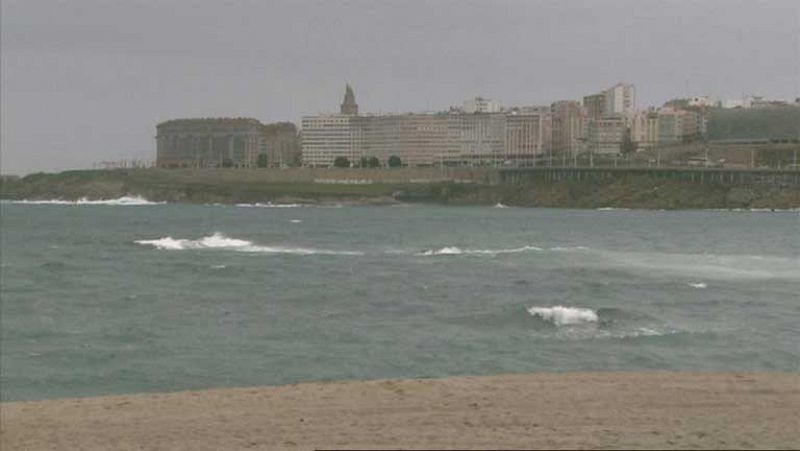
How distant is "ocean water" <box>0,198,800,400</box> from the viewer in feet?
60.0

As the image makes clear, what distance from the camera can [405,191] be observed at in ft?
532

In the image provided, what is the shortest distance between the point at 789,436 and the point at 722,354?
10218 mm

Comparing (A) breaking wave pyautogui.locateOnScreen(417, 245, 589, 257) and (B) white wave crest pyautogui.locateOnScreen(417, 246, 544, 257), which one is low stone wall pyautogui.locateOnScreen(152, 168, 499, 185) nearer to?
(A) breaking wave pyautogui.locateOnScreen(417, 245, 589, 257)

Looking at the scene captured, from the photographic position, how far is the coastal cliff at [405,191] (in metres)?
128

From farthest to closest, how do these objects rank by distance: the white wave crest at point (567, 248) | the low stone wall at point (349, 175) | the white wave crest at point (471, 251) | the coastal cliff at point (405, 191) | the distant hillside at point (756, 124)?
1. the low stone wall at point (349, 175)
2. the distant hillside at point (756, 124)
3. the coastal cliff at point (405, 191)
4. the white wave crest at point (567, 248)
5. the white wave crest at point (471, 251)

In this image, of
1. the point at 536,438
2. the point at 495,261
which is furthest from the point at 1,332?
the point at 495,261

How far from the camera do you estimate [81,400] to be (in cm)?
1336

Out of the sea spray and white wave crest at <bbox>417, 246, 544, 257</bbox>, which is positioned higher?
white wave crest at <bbox>417, 246, 544, 257</bbox>

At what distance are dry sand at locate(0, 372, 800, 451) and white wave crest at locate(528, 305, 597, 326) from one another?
9.58 metres

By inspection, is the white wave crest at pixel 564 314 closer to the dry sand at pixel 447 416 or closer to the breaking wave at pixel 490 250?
the dry sand at pixel 447 416

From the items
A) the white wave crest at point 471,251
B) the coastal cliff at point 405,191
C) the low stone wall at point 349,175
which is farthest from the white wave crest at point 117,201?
the white wave crest at point 471,251

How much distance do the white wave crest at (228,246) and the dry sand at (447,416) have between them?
3576 centimetres

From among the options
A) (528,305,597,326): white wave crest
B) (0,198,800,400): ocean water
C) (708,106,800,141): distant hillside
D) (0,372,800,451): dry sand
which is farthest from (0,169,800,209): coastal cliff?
(0,372,800,451): dry sand

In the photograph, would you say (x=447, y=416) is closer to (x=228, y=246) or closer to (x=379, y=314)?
(x=379, y=314)
